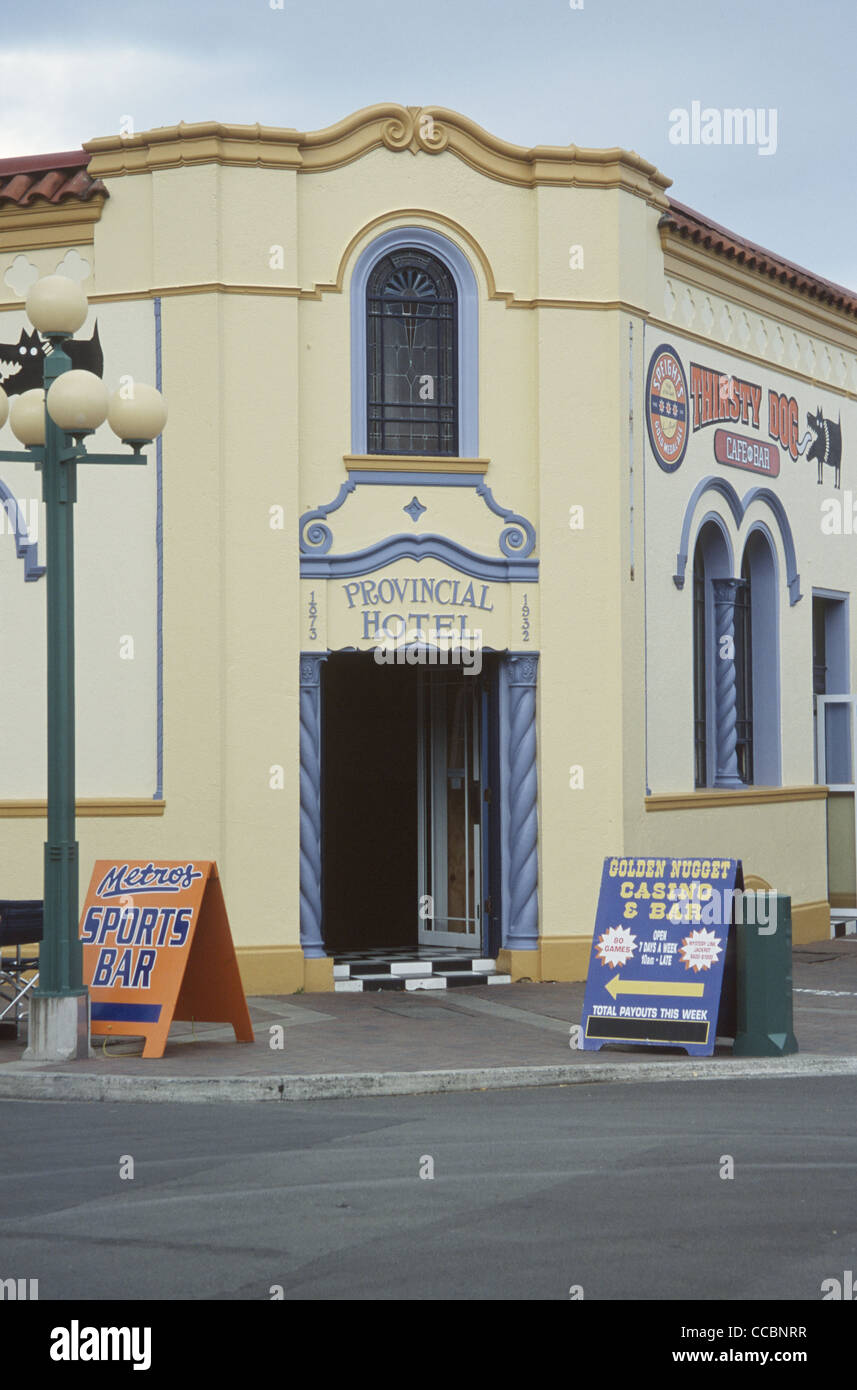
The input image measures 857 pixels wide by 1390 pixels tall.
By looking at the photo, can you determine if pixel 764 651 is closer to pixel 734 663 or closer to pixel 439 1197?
pixel 734 663

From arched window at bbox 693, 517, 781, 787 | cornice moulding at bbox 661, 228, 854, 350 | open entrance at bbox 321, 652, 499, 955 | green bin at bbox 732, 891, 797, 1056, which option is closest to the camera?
green bin at bbox 732, 891, 797, 1056

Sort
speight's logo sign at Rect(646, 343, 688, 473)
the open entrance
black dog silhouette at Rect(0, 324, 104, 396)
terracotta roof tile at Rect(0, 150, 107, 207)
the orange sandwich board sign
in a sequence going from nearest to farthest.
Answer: the orange sandwich board sign
terracotta roof tile at Rect(0, 150, 107, 207)
black dog silhouette at Rect(0, 324, 104, 396)
speight's logo sign at Rect(646, 343, 688, 473)
the open entrance

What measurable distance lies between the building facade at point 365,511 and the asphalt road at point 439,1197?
480 cm

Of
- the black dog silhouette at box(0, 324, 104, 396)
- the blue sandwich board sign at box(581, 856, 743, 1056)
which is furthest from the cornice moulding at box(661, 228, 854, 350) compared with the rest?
the blue sandwich board sign at box(581, 856, 743, 1056)

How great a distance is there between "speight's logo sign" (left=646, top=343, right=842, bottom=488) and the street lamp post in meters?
6.10

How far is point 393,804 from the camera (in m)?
18.1

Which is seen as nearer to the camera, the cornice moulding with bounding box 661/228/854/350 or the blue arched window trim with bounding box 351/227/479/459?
the blue arched window trim with bounding box 351/227/479/459

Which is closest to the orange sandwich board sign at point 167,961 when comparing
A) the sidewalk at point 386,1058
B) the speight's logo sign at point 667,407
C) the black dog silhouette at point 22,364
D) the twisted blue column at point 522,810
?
the sidewalk at point 386,1058

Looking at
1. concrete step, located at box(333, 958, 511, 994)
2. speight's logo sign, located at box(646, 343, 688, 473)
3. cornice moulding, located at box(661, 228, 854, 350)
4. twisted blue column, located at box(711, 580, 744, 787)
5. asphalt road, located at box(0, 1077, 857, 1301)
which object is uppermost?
cornice moulding, located at box(661, 228, 854, 350)

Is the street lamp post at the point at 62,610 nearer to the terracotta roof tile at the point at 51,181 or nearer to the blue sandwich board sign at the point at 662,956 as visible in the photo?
the blue sandwich board sign at the point at 662,956

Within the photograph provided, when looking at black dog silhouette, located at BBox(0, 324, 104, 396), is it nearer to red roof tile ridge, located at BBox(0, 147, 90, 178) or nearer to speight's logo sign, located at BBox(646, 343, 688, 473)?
red roof tile ridge, located at BBox(0, 147, 90, 178)

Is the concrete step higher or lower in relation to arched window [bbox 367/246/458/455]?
lower

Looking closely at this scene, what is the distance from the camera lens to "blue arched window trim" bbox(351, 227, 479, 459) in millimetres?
14617
